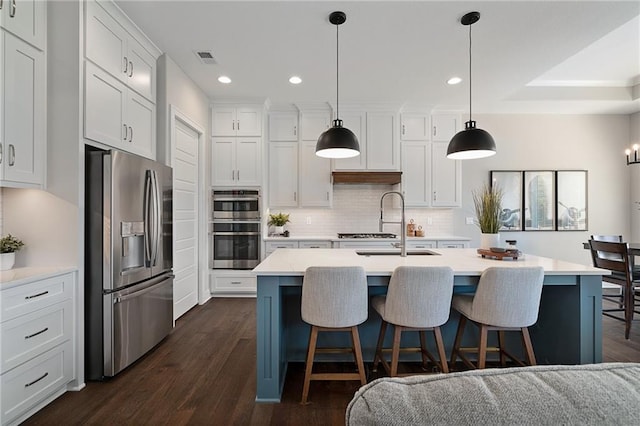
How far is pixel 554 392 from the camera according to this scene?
0.57 meters

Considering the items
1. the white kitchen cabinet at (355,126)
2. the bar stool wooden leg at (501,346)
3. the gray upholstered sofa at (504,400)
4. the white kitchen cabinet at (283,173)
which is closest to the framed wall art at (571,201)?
the white kitchen cabinet at (355,126)

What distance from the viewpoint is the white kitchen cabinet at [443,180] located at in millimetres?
4871

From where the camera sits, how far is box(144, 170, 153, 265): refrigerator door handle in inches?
103

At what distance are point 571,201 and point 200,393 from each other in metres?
5.84

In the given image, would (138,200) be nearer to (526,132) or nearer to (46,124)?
(46,124)

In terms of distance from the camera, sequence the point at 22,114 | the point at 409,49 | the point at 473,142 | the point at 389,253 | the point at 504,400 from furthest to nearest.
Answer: the point at 409,49 < the point at 389,253 < the point at 473,142 < the point at 22,114 < the point at 504,400

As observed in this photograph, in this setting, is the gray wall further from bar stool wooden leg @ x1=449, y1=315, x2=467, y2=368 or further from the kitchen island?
bar stool wooden leg @ x1=449, y1=315, x2=467, y2=368

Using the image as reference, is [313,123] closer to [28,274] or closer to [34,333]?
[28,274]

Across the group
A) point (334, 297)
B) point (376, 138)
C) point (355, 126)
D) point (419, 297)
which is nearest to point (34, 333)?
point (334, 297)

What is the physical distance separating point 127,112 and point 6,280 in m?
1.60

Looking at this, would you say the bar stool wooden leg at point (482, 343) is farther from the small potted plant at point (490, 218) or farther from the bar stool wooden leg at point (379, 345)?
the small potted plant at point (490, 218)

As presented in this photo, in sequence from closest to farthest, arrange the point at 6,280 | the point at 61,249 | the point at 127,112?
the point at 6,280
the point at 61,249
the point at 127,112

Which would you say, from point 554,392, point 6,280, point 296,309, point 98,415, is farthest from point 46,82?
point 554,392

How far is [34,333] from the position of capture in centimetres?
187
